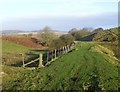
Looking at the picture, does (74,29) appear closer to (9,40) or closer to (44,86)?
(9,40)

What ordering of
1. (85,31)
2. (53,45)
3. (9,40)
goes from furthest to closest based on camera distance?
1. (9,40)
2. (85,31)
3. (53,45)

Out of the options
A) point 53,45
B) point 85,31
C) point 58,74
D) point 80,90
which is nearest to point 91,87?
point 80,90

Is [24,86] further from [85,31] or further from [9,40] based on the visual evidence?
[9,40]

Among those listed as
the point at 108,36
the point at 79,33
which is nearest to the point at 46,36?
the point at 79,33

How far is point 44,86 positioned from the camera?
16.6m

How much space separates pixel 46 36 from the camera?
298 feet

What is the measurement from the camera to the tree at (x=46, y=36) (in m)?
88.8

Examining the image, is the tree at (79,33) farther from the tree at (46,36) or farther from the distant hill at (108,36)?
the distant hill at (108,36)

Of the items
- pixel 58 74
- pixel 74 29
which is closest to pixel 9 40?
pixel 74 29

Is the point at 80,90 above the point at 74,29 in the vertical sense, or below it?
below

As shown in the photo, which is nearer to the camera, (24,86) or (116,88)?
(116,88)

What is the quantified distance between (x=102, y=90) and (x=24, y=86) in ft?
14.3

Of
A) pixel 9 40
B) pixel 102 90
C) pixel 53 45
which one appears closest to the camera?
pixel 102 90

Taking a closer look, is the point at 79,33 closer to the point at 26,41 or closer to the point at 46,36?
the point at 46,36
